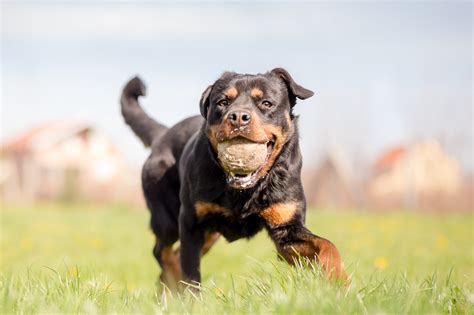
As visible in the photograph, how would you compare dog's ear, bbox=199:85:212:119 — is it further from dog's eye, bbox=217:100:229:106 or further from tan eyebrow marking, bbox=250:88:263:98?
tan eyebrow marking, bbox=250:88:263:98

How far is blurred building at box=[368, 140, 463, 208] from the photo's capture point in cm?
2227

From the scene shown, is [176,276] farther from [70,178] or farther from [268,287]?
[70,178]

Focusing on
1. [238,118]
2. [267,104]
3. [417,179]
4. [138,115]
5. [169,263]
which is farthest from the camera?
[417,179]

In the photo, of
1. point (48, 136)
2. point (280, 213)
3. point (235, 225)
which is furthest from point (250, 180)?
point (48, 136)

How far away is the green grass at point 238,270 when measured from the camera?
314 cm

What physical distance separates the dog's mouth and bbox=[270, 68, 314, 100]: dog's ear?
16.1 inches

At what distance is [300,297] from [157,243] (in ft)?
8.72

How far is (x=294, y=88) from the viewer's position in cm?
446

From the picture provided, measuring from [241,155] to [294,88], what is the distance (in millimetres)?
703

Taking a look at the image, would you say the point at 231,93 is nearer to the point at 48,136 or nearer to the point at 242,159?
the point at 242,159

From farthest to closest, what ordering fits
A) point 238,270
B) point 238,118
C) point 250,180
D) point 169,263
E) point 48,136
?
point 48,136 < point 238,270 < point 169,263 < point 250,180 < point 238,118

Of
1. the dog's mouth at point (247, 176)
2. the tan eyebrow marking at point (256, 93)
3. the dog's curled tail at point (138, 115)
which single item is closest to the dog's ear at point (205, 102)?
the tan eyebrow marking at point (256, 93)

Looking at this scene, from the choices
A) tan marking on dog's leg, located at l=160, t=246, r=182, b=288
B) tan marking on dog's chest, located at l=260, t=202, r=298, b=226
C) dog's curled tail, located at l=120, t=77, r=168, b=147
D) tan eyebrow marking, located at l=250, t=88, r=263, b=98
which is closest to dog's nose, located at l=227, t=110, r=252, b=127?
tan eyebrow marking, located at l=250, t=88, r=263, b=98

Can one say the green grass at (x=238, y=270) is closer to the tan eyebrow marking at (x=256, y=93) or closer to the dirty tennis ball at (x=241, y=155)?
the dirty tennis ball at (x=241, y=155)
